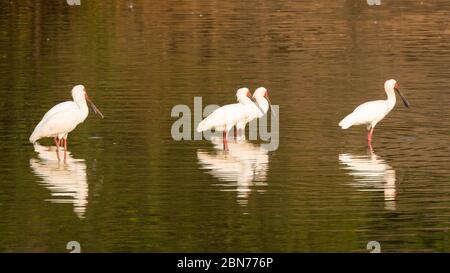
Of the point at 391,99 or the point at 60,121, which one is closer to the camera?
the point at 60,121

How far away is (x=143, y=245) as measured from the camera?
47.1 feet

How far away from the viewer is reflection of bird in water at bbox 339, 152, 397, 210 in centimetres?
1678

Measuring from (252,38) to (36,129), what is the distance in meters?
14.5

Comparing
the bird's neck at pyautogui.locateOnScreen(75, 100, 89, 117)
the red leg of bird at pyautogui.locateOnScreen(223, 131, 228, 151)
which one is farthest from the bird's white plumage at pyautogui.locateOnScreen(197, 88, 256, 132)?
the bird's neck at pyautogui.locateOnScreen(75, 100, 89, 117)

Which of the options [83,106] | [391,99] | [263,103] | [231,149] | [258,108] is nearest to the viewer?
[231,149]

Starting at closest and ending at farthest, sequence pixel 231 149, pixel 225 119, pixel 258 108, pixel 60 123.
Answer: pixel 60 123, pixel 231 149, pixel 225 119, pixel 258 108

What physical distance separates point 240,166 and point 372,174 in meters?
1.66

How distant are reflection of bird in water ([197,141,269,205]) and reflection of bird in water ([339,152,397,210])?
102cm

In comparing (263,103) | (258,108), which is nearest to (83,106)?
(258,108)

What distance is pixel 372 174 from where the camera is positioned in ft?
58.6

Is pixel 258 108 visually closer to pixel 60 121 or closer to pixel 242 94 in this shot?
pixel 242 94

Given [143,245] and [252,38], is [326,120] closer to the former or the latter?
[143,245]

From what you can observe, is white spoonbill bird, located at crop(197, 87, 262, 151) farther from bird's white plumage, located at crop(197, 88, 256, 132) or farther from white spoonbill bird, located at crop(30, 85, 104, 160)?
white spoonbill bird, located at crop(30, 85, 104, 160)

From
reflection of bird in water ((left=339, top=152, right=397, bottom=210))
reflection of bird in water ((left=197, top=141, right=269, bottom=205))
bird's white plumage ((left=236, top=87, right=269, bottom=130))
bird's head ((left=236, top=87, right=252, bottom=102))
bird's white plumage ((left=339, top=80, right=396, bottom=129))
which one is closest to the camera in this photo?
reflection of bird in water ((left=339, top=152, right=397, bottom=210))
